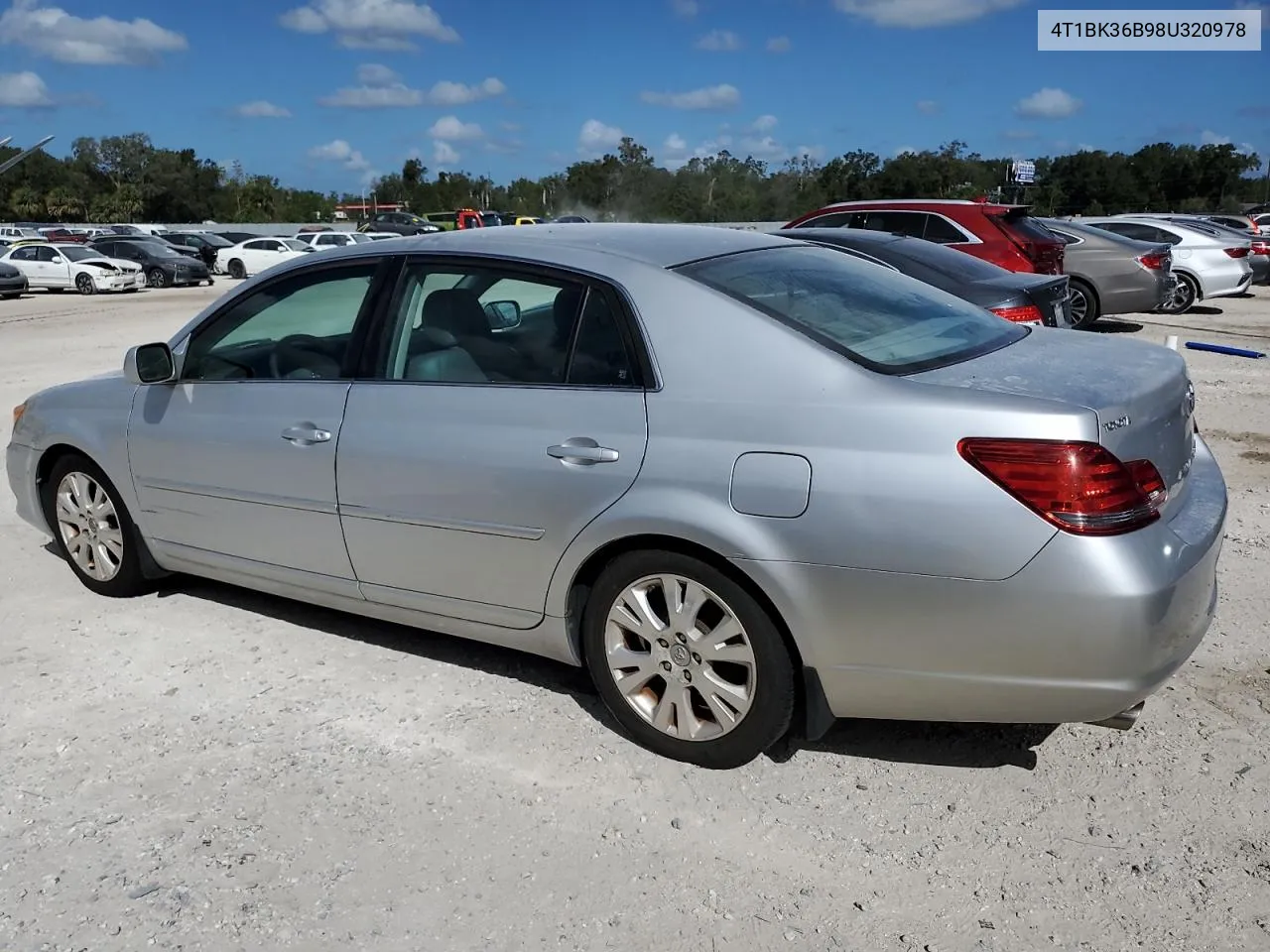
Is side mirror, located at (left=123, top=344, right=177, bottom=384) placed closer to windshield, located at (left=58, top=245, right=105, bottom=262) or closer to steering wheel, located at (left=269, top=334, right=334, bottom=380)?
steering wheel, located at (left=269, top=334, right=334, bottom=380)

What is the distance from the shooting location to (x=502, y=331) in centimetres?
387

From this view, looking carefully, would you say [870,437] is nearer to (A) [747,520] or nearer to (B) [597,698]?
(A) [747,520]

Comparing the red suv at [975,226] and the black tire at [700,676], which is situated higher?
the red suv at [975,226]

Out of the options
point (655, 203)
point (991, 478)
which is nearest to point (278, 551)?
point (991, 478)

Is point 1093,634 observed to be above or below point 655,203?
below

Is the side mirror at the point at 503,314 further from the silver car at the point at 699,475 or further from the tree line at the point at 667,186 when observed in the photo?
the tree line at the point at 667,186

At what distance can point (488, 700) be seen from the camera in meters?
3.95

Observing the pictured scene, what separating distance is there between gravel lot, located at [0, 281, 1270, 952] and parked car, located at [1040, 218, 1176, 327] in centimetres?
1054

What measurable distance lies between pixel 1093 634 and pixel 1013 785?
28.8 inches

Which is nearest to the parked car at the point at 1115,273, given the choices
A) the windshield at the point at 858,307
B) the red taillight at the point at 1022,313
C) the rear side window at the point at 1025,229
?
the rear side window at the point at 1025,229

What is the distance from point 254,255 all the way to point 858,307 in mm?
34814

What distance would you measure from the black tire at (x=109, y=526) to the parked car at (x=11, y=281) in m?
26.0

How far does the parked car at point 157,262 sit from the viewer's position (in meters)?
32.1

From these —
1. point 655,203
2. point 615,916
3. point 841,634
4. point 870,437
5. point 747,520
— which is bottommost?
Answer: point 615,916
